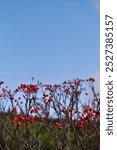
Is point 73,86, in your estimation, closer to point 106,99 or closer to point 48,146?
point 48,146

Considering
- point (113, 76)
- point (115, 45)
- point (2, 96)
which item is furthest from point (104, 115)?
point (2, 96)

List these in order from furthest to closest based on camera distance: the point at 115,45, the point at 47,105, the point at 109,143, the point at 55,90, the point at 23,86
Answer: the point at 55,90, the point at 47,105, the point at 23,86, the point at 115,45, the point at 109,143

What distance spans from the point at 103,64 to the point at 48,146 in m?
3.98

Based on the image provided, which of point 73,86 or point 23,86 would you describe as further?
point 73,86

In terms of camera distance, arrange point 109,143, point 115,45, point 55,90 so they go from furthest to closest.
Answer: point 55,90 → point 115,45 → point 109,143

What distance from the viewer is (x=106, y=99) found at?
4828 mm

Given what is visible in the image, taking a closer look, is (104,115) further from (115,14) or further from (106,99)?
(115,14)

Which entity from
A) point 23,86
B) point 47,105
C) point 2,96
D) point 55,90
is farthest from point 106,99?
point 2,96

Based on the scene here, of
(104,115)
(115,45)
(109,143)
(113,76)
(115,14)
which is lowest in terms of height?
(109,143)

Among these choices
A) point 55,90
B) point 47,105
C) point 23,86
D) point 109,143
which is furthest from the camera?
point 55,90

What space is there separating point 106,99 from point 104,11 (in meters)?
1.11

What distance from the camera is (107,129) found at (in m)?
4.80

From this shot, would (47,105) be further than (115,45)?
Yes

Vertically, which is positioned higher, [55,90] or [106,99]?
[55,90]
